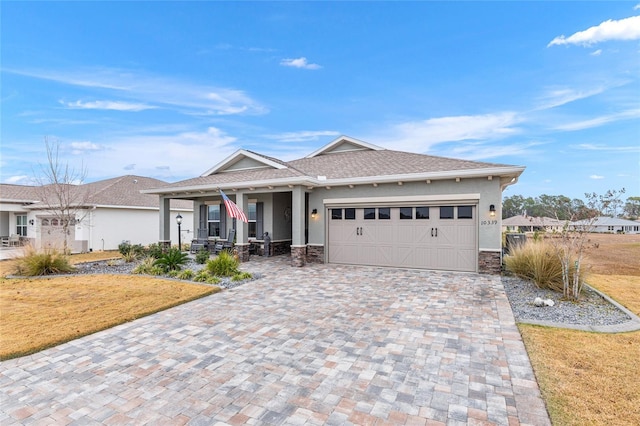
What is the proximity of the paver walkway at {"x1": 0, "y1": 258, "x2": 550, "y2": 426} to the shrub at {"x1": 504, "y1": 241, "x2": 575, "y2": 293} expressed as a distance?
7.25 ft

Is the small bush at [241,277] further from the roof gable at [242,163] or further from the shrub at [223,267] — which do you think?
the roof gable at [242,163]

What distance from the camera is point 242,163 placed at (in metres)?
15.5

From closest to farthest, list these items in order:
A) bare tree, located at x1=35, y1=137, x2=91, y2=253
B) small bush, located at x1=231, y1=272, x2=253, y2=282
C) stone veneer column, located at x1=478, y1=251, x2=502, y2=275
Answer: small bush, located at x1=231, y1=272, x2=253, y2=282 < stone veneer column, located at x1=478, y1=251, x2=502, y2=275 < bare tree, located at x1=35, y1=137, x2=91, y2=253

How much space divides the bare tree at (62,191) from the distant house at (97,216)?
0.19 m

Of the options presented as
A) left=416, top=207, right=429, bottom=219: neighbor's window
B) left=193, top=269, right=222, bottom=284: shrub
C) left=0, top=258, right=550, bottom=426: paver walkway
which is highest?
left=416, top=207, right=429, bottom=219: neighbor's window

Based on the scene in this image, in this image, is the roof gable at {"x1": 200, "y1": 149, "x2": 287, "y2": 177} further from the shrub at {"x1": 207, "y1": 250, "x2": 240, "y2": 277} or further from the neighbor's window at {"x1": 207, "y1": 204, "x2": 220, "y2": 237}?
the shrub at {"x1": 207, "y1": 250, "x2": 240, "y2": 277}

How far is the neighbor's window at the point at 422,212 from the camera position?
1072 cm

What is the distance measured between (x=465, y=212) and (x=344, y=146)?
797 centimetres

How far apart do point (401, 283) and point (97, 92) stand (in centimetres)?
1805

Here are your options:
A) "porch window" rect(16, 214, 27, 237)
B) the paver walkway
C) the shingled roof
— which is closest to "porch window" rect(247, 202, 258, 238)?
the shingled roof

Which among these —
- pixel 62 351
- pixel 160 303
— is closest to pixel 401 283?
pixel 160 303

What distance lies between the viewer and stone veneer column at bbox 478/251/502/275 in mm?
9805

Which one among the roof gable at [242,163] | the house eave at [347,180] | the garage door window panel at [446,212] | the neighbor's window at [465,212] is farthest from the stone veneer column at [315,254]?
the neighbor's window at [465,212]

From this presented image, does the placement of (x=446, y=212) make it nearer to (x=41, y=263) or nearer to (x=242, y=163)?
(x=242, y=163)
